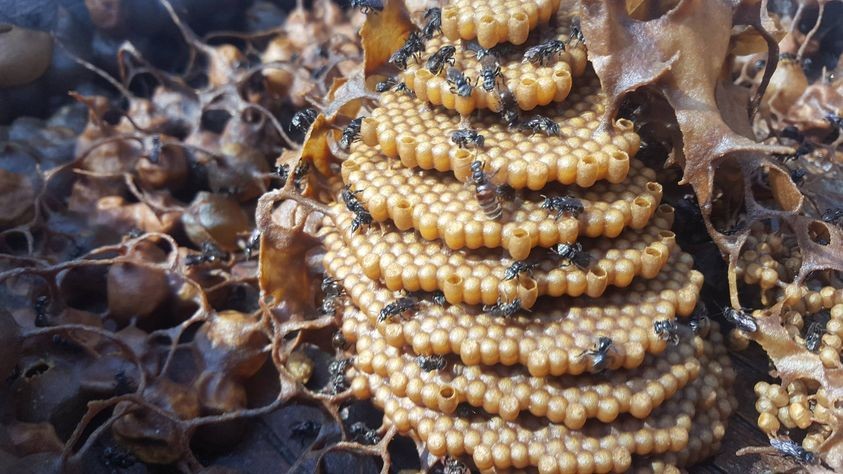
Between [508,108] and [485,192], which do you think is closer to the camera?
[485,192]

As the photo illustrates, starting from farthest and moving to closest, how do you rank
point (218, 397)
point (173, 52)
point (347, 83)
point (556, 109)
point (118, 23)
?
point (173, 52), point (118, 23), point (347, 83), point (218, 397), point (556, 109)

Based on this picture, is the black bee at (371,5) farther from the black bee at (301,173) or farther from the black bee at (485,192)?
the black bee at (485,192)

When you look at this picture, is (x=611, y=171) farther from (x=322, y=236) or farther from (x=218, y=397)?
(x=218, y=397)

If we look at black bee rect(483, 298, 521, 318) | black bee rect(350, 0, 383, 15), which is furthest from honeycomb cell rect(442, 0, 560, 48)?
black bee rect(483, 298, 521, 318)

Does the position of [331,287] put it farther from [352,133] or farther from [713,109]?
[713,109]

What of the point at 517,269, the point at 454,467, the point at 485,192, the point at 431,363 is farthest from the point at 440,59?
the point at 454,467

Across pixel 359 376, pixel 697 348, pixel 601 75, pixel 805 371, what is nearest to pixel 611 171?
pixel 601 75

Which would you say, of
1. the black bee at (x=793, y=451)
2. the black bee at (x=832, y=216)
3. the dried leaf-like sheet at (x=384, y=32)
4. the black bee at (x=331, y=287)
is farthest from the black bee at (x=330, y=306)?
the black bee at (x=832, y=216)
